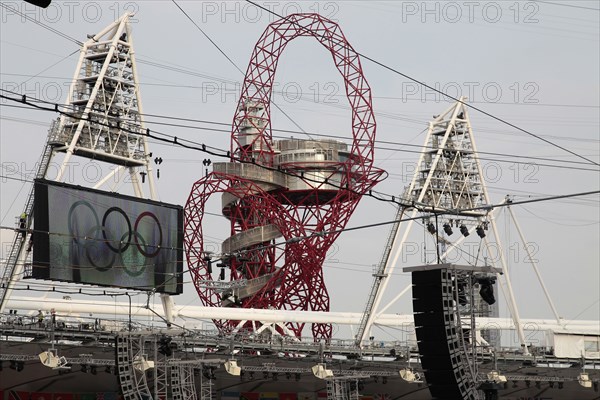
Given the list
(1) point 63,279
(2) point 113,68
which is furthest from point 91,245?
(2) point 113,68

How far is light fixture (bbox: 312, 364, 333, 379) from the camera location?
211ft

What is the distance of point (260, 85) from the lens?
284ft

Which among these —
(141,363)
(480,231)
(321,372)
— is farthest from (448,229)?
(141,363)

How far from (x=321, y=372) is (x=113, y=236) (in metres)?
15.1

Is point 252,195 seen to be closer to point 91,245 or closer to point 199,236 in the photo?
point 199,236

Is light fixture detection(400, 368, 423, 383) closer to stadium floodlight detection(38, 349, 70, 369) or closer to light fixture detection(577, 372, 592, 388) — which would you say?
light fixture detection(577, 372, 592, 388)

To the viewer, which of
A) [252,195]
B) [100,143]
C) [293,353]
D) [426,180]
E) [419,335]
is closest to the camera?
[419,335]

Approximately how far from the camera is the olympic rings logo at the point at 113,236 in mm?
59906

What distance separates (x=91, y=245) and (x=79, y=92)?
11126 mm

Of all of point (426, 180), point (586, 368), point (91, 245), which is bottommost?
point (586, 368)

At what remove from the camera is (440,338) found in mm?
35750

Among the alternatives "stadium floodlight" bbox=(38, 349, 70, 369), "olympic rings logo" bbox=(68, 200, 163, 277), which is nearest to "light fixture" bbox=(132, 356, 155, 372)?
"stadium floodlight" bbox=(38, 349, 70, 369)

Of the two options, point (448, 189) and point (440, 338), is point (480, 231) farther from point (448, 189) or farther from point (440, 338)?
point (440, 338)

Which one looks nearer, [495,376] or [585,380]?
[495,376]
